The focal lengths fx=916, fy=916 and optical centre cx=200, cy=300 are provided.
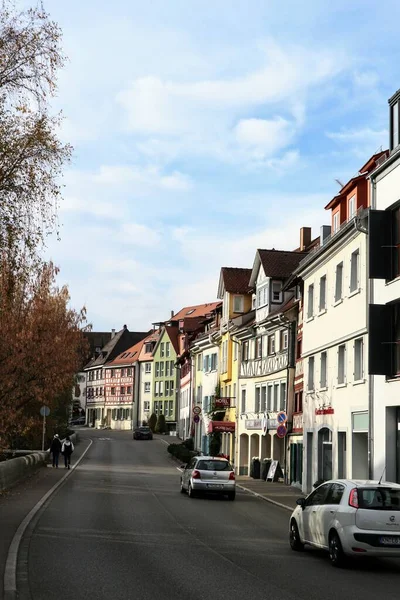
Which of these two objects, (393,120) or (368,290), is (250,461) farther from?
(393,120)

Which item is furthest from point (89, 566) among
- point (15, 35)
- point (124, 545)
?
point (15, 35)

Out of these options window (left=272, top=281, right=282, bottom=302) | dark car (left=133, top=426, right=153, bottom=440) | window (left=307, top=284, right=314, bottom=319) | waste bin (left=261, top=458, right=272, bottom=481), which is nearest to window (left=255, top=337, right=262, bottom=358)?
window (left=272, top=281, right=282, bottom=302)

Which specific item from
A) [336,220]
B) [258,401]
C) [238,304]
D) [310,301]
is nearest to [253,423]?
[258,401]

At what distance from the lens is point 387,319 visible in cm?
2673

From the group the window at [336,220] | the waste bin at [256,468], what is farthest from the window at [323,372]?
the waste bin at [256,468]

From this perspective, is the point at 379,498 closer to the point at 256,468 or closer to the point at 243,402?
the point at 256,468

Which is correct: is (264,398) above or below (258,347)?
below

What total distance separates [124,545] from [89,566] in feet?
10.5

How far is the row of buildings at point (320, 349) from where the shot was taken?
2677 centimetres

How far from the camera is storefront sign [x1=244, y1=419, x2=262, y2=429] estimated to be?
49.3 meters

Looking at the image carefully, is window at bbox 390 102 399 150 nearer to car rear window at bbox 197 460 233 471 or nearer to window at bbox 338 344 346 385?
window at bbox 338 344 346 385

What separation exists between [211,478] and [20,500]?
783cm

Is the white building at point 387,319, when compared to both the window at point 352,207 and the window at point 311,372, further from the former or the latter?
the window at point 311,372

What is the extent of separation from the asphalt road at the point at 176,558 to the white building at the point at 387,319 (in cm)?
359
